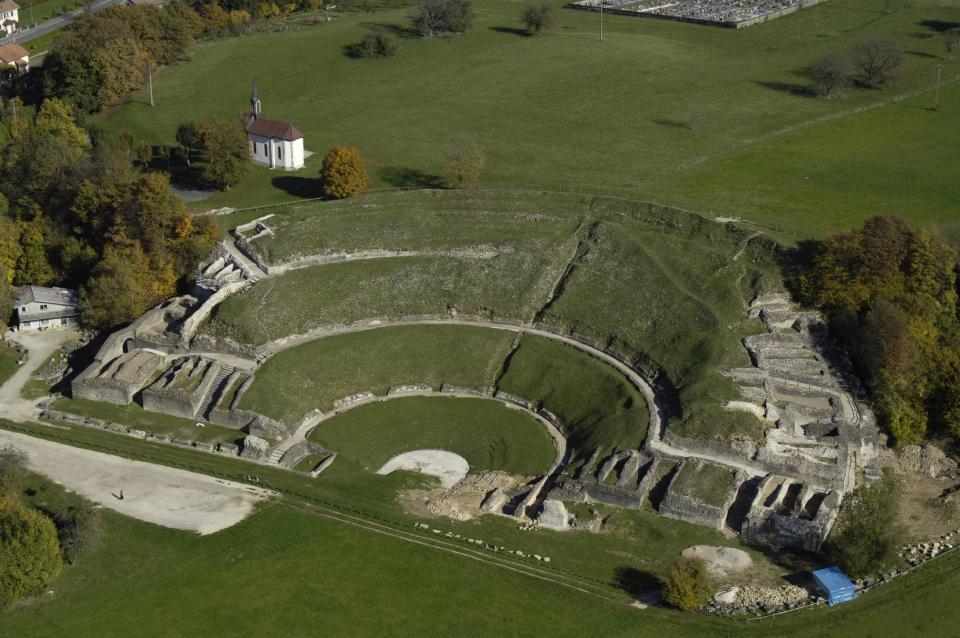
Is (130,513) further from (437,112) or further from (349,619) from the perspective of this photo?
(437,112)

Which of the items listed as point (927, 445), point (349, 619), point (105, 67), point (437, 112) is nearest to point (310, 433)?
point (349, 619)

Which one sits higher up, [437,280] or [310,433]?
[437,280]

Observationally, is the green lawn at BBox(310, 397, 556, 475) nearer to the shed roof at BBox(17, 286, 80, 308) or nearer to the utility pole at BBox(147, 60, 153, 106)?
the shed roof at BBox(17, 286, 80, 308)

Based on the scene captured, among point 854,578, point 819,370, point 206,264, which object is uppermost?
point 206,264

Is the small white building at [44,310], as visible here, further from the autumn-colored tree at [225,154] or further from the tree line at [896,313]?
the tree line at [896,313]

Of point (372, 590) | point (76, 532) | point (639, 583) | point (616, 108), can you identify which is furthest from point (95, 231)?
point (639, 583)

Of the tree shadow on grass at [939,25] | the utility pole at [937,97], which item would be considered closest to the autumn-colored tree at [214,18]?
the utility pole at [937,97]

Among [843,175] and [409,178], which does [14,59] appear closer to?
[409,178]
